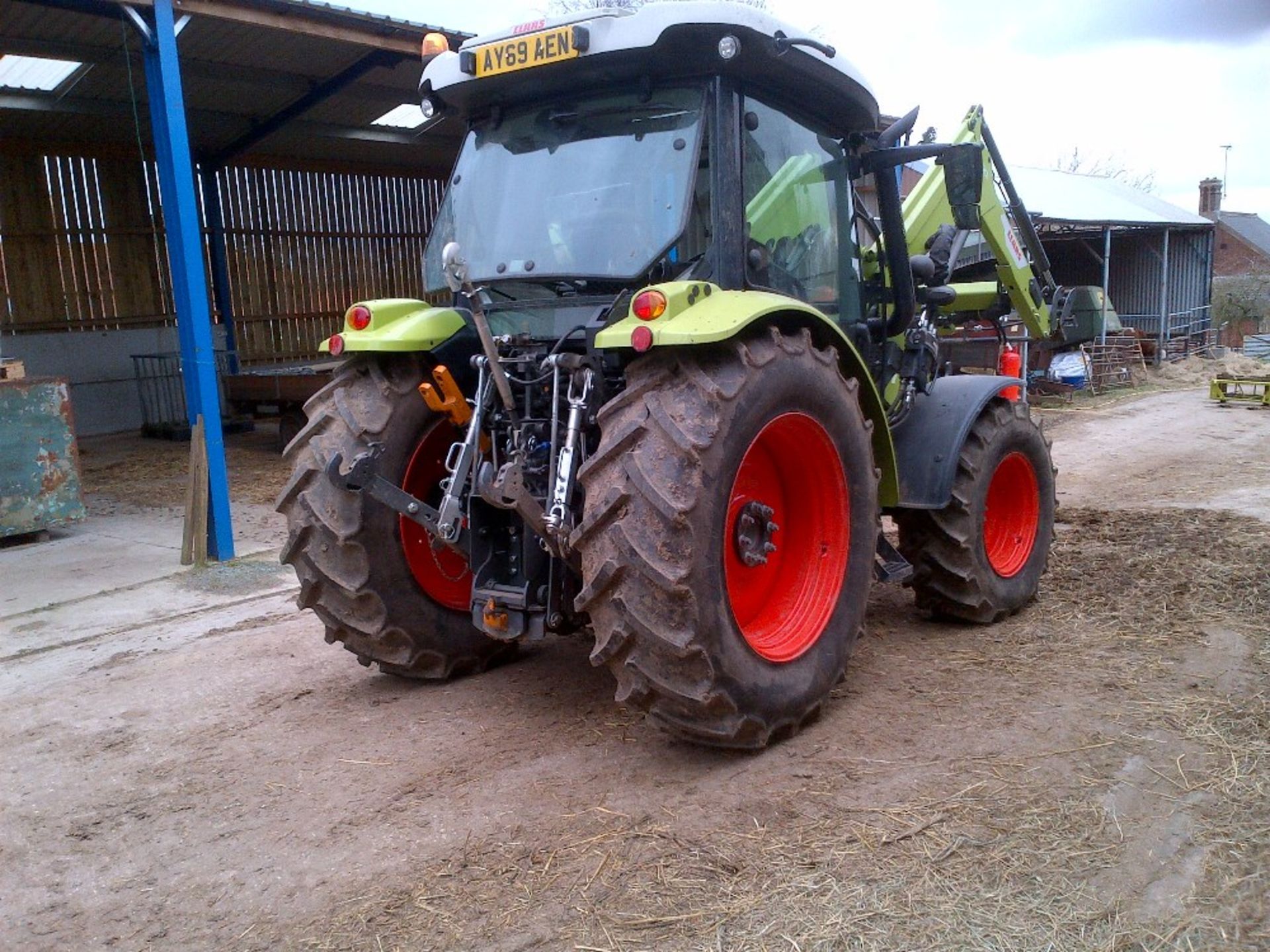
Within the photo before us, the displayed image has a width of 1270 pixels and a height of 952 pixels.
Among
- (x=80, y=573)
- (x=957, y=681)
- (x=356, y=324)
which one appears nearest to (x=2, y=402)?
(x=80, y=573)

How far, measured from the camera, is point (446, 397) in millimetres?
3779

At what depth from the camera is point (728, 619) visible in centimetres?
320

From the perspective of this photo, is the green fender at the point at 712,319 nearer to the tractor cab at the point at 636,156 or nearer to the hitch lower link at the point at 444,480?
the tractor cab at the point at 636,156

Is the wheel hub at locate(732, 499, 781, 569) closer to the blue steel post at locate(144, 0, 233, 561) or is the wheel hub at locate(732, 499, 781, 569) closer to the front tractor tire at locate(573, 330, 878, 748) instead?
the front tractor tire at locate(573, 330, 878, 748)

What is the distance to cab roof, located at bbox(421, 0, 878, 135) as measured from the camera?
3.40 m

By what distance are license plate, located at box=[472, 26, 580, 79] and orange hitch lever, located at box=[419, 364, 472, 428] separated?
1.10m

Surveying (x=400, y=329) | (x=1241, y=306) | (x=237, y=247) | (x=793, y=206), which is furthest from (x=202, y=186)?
(x=1241, y=306)

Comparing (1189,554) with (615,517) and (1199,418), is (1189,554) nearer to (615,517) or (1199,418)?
(615,517)

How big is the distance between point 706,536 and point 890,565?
1.52 meters

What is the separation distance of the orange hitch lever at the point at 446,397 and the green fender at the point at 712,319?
2.35 feet

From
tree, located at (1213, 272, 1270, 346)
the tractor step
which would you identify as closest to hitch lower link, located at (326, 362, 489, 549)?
the tractor step

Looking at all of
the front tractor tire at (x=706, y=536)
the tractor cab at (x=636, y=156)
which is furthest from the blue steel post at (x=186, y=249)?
the front tractor tire at (x=706, y=536)

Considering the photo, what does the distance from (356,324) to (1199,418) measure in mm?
12690

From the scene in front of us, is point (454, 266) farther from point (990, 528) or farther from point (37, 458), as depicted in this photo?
point (37, 458)
